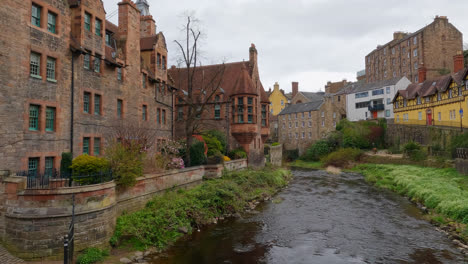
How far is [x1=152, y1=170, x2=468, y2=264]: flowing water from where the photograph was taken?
1294 cm

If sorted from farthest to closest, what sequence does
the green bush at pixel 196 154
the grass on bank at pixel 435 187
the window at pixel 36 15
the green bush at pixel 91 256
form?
the green bush at pixel 196 154 < the grass on bank at pixel 435 187 < the window at pixel 36 15 < the green bush at pixel 91 256

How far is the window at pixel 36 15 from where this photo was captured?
52.3ft

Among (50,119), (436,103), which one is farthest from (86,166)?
(436,103)

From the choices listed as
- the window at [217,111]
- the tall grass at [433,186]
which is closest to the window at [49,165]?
the window at [217,111]

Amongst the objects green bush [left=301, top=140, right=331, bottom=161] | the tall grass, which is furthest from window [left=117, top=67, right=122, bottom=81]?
green bush [left=301, top=140, right=331, bottom=161]

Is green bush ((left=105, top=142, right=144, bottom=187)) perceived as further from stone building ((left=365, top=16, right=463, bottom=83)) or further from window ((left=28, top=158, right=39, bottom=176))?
stone building ((left=365, top=16, right=463, bottom=83))

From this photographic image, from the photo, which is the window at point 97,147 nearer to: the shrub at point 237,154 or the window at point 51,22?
the window at point 51,22

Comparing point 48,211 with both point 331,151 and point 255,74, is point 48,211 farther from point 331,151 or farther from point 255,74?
point 331,151

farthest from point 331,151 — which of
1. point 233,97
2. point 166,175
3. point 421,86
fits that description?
point 166,175

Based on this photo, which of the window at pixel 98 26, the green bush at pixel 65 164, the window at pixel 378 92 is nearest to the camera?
the green bush at pixel 65 164

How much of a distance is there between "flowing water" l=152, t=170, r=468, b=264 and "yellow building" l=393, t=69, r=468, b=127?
22432mm

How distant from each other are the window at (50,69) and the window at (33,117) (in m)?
1.78

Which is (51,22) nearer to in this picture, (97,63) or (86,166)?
(97,63)

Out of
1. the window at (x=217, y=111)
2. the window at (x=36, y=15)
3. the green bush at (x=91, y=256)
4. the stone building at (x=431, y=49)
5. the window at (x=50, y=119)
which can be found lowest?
the green bush at (x=91, y=256)
